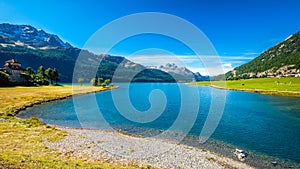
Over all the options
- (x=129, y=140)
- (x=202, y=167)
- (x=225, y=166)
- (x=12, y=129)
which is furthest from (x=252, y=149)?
(x=12, y=129)

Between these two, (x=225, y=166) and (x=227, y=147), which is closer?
(x=225, y=166)

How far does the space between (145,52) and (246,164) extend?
664 inches

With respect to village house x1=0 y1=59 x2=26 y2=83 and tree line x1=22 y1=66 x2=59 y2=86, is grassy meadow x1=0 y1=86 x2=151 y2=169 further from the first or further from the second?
village house x1=0 y1=59 x2=26 y2=83

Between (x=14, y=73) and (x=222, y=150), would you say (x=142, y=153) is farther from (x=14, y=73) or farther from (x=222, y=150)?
A: (x=14, y=73)

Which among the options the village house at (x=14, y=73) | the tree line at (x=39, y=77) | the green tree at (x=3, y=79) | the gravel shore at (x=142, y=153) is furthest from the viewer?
the tree line at (x=39, y=77)

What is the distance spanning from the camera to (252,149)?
25547mm

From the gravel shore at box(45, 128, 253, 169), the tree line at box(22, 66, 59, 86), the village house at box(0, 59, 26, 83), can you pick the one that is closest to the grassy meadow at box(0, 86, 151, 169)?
the gravel shore at box(45, 128, 253, 169)

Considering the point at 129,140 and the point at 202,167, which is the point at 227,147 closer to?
the point at 202,167

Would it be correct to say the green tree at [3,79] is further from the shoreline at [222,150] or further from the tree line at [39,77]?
the shoreline at [222,150]

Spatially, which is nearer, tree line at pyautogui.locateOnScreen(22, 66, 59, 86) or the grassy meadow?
the grassy meadow

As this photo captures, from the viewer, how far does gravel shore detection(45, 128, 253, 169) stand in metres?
19.2

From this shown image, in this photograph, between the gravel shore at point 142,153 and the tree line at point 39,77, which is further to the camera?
the tree line at point 39,77

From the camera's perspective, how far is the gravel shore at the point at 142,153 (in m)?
19.2

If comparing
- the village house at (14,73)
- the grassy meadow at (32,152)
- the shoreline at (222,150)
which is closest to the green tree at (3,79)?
the village house at (14,73)
